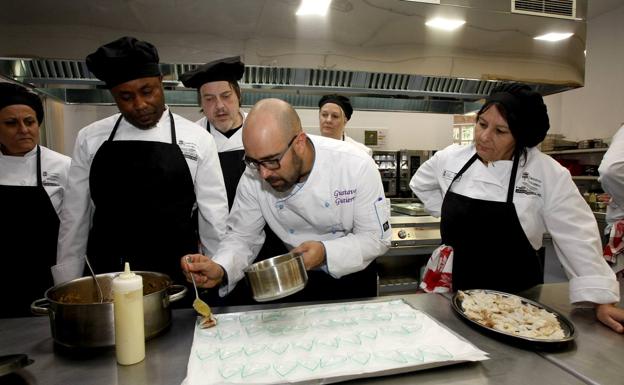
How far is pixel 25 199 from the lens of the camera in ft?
6.29

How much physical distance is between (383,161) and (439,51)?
6.20 feet

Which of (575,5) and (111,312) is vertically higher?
(575,5)

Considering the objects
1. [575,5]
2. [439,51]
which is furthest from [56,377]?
[575,5]

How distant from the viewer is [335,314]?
118 cm

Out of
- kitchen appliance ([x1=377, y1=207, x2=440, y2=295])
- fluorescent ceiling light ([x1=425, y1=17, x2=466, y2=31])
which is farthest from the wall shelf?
fluorescent ceiling light ([x1=425, y1=17, x2=466, y2=31])

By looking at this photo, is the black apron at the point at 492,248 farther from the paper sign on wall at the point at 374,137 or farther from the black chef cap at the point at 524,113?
the paper sign on wall at the point at 374,137

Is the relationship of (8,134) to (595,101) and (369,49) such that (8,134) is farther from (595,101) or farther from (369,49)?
(595,101)

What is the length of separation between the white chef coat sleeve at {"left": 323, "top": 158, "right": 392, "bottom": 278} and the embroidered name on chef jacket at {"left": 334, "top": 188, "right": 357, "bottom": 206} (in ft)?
0.07

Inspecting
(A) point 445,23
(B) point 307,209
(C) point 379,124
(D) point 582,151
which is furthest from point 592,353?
(D) point 582,151

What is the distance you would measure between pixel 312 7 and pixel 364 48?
0.39 m

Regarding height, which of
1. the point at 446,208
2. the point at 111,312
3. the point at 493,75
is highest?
the point at 493,75

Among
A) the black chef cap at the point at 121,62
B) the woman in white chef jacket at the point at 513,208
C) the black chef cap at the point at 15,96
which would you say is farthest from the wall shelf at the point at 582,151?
the black chef cap at the point at 15,96

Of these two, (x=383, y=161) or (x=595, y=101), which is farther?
(x=595, y=101)

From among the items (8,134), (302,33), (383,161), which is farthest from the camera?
(383,161)
